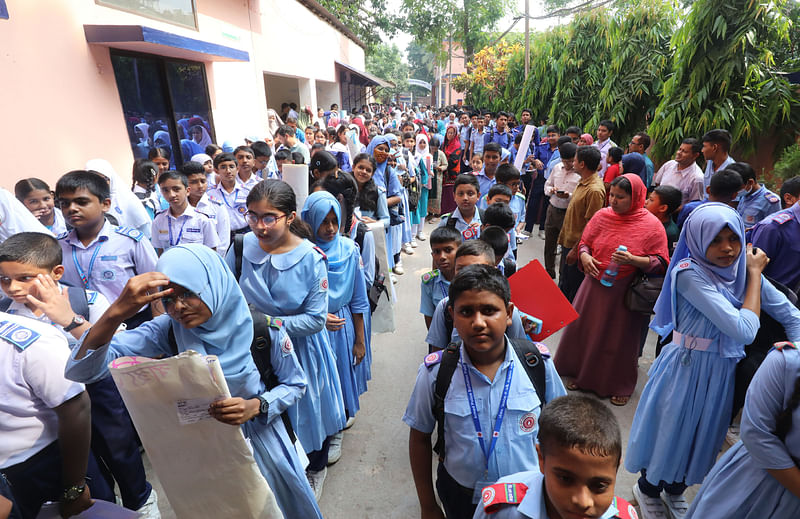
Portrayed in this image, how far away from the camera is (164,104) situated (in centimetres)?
698

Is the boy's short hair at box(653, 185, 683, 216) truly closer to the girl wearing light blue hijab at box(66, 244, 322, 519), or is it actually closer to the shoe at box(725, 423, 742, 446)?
the shoe at box(725, 423, 742, 446)

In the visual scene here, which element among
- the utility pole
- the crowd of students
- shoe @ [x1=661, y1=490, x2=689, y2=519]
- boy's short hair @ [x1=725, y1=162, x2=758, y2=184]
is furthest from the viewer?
the utility pole

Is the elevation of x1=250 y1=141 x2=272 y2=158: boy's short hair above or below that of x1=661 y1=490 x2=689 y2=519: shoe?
above

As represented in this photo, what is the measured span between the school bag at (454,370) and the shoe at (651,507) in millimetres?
1415

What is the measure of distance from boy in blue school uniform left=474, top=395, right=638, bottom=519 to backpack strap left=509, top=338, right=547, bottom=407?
1.47ft

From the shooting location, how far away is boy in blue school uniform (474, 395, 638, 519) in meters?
1.10

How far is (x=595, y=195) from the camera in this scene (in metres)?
4.32

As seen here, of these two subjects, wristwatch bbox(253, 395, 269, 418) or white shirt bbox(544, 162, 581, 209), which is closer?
wristwatch bbox(253, 395, 269, 418)

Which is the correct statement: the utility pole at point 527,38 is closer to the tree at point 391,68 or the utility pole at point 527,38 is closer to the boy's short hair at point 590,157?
the boy's short hair at point 590,157

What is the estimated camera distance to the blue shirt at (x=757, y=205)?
12.5 feet

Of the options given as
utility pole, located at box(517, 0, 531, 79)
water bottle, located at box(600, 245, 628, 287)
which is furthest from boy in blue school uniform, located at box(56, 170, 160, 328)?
utility pole, located at box(517, 0, 531, 79)

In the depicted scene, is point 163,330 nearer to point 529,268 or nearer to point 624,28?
point 529,268

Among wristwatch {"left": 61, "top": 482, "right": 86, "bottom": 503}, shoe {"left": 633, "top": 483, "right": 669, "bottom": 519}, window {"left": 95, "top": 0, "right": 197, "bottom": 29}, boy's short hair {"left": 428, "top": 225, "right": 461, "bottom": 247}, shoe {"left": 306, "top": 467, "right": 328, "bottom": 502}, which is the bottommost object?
shoe {"left": 633, "top": 483, "right": 669, "bottom": 519}

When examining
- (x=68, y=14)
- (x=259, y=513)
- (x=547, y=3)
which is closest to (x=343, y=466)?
(x=259, y=513)
